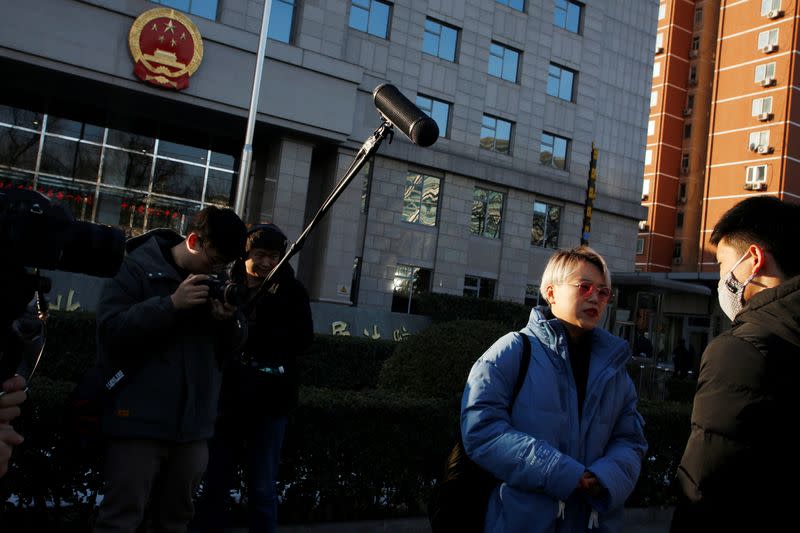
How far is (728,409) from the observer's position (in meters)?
1.98

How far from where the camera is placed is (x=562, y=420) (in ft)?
8.93

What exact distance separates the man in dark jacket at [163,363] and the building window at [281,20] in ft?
64.8

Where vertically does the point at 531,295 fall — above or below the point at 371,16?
below

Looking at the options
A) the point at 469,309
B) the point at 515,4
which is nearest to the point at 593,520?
the point at 469,309

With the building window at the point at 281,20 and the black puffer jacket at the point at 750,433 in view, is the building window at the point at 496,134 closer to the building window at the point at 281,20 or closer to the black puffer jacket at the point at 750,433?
the building window at the point at 281,20

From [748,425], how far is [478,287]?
24545 mm

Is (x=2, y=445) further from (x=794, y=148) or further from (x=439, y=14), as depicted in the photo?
(x=794, y=148)

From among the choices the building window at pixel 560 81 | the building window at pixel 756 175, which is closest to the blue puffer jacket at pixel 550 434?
the building window at pixel 560 81

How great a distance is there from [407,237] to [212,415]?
70.4 ft

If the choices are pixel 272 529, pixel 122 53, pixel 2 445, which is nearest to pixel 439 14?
pixel 122 53

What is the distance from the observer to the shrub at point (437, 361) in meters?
6.21

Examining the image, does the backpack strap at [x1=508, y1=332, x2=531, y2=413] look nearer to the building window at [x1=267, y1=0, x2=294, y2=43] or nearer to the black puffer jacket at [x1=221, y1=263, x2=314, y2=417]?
the black puffer jacket at [x1=221, y1=263, x2=314, y2=417]

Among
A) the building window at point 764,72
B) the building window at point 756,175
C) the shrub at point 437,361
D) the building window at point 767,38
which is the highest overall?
the building window at point 767,38

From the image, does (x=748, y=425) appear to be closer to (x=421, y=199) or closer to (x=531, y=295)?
(x=421, y=199)
